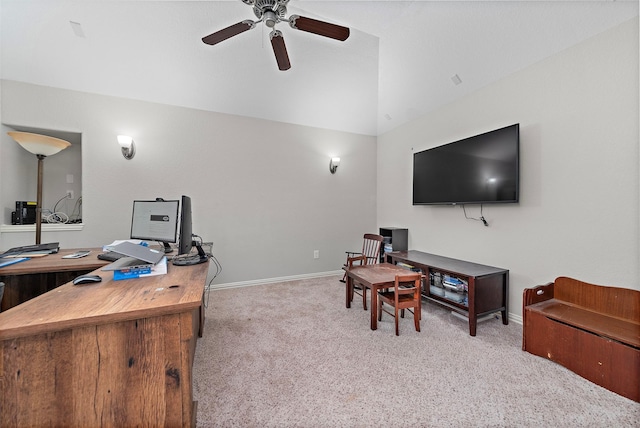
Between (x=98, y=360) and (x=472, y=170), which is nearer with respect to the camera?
(x=98, y=360)

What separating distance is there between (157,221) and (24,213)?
192 cm

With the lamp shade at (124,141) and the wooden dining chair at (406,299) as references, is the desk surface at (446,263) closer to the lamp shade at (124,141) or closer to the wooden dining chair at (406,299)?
the wooden dining chair at (406,299)

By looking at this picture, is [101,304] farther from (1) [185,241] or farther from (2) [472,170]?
(2) [472,170]

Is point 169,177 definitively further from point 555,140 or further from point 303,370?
point 555,140

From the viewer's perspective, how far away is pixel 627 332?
61.1 inches

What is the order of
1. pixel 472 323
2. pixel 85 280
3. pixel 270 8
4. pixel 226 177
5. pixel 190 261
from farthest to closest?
pixel 226 177
pixel 472 323
pixel 190 261
pixel 270 8
pixel 85 280

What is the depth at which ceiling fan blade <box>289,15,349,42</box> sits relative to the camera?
1689mm

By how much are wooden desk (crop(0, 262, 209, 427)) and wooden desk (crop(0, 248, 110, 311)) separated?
0.74 meters

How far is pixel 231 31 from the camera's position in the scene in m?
1.82

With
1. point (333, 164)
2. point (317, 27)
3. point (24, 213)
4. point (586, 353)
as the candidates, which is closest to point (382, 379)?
point (586, 353)

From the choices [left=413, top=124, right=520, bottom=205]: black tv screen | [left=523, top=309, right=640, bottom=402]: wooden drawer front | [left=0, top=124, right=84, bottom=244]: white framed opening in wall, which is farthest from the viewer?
[left=0, top=124, right=84, bottom=244]: white framed opening in wall

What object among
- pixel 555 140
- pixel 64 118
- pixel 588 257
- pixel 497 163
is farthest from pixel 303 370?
pixel 64 118

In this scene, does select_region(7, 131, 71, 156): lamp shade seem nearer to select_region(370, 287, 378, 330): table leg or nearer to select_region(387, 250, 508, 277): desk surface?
select_region(370, 287, 378, 330): table leg

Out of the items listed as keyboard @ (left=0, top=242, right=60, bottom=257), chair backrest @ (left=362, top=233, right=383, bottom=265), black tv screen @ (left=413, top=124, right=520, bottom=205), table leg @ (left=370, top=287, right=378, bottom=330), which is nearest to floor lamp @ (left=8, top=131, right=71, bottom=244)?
keyboard @ (left=0, top=242, right=60, bottom=257)
